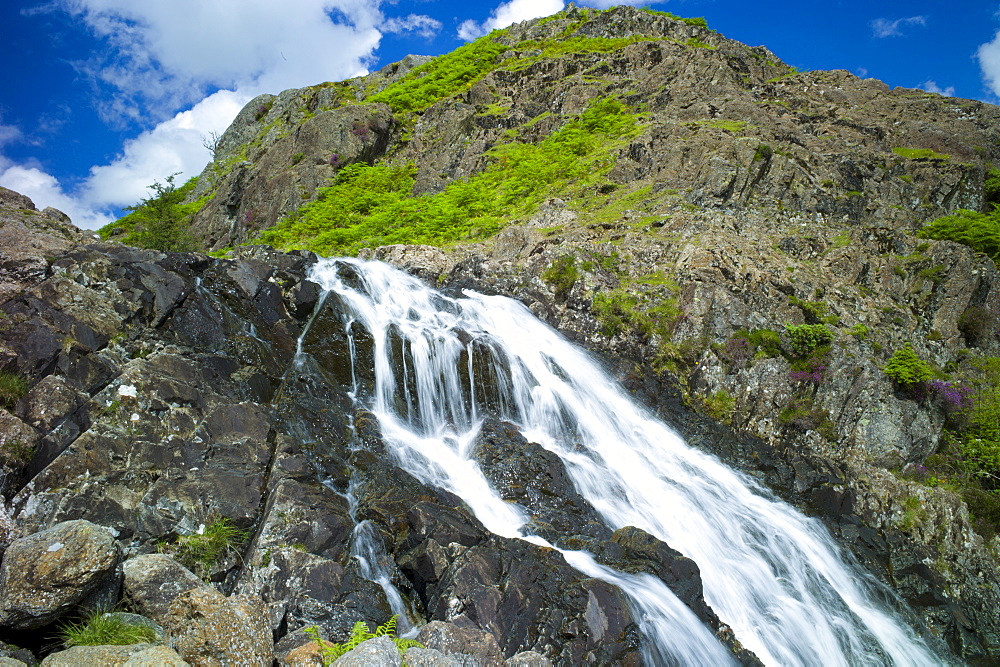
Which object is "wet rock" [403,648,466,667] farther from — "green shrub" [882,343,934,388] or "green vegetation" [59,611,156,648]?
"green shrub" [882,343,934,388]

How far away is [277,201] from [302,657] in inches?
1195

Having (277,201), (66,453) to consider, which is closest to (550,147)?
(277,201)

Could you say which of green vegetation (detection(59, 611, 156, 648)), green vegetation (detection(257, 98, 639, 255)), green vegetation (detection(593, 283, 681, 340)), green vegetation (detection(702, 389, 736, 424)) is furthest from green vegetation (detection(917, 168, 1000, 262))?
green vegetation (detection(59, 611, 156, 648))

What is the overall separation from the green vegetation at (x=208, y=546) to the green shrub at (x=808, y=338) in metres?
16.0

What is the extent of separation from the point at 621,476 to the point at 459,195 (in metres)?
18.9

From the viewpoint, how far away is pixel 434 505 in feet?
30.9

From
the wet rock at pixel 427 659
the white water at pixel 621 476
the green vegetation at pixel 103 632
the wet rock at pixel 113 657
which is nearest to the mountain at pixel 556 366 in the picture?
the white water at pixel 621 476

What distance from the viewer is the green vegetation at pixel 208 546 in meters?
8.02

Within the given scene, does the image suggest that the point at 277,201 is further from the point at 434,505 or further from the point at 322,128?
the point at 434,505

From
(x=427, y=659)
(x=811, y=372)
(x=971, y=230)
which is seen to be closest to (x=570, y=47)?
(x=971, y=230)

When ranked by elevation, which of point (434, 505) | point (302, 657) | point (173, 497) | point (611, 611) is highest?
point (173, 497)

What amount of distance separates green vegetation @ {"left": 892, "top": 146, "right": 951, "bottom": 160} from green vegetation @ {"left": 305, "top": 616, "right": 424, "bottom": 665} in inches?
1135

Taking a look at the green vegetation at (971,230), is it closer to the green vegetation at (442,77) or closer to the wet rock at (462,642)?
the wet rock at (462,642)

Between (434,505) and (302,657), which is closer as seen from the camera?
(302,657)
